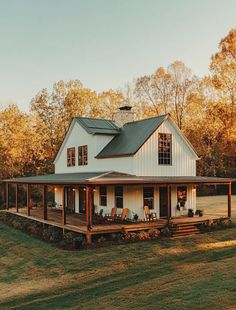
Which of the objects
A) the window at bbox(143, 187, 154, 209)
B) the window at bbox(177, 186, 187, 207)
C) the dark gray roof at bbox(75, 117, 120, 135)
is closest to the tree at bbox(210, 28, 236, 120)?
the dark gray roof at bbox(75, 117, 120, 135)

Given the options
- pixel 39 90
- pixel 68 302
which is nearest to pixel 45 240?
pixel 68 302

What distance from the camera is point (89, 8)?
23828 millimetres

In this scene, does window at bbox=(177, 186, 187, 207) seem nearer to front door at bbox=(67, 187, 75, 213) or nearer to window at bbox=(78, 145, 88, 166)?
window at bbox=(78, 145, 88, 166)

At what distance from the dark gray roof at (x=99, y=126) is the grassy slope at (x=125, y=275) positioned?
923 cm

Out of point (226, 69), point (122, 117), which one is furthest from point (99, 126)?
point (226, 69)

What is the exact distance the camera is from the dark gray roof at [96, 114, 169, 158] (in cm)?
2216

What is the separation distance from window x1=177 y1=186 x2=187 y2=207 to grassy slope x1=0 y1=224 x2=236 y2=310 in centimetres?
446

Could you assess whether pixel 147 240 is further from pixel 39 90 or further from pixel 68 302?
pixel 39 90

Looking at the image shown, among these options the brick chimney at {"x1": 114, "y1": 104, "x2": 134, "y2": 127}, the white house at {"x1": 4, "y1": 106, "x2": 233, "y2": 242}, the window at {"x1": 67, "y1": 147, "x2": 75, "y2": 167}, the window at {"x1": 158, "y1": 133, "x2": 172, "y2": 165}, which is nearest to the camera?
the white house at {"x1": 4, "y1": 106, "x2": 233, "y2": 242}

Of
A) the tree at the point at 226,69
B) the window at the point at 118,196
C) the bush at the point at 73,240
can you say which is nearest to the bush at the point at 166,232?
the window at the point at 118,196

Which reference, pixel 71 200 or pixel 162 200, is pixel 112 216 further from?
pixel 71 200

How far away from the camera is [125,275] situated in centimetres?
1290

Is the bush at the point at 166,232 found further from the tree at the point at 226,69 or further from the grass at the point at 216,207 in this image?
the tree at the point at 226,69

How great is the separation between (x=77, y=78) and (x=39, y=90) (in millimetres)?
4756
